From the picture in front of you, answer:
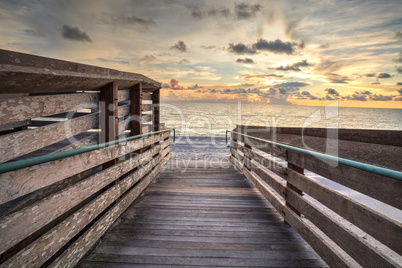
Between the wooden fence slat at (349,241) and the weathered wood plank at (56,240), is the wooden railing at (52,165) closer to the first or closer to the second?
the weathered wood plank at (56,240)

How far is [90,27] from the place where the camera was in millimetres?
9820

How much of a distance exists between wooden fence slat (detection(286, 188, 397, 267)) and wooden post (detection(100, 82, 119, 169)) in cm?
248

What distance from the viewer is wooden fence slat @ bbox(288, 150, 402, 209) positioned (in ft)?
3.98

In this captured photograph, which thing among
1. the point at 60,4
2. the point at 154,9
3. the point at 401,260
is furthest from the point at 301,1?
the point at 401,260

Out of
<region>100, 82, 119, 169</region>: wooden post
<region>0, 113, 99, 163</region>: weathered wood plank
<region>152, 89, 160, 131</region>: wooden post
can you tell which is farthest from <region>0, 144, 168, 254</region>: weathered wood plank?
<region>152, 89, 160, 131</region>: wooden post

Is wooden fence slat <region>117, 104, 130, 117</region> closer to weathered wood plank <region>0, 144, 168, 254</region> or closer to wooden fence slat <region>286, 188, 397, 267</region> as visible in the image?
weathered wood plank <region>0, 144, 168, 254</region>

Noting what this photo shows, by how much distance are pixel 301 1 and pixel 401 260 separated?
40.7 ft

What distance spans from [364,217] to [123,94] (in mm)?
3726

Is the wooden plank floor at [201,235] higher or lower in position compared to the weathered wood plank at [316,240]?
lower

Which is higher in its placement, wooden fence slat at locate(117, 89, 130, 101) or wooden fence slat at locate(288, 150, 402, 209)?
wooden fence slat at locate(117, 89, 130, 101)

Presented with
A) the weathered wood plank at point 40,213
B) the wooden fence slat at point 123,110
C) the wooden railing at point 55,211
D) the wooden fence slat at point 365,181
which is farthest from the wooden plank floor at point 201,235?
the wooden fence slat at point 123,110

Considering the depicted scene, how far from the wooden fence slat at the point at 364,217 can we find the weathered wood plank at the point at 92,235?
7.67 feet

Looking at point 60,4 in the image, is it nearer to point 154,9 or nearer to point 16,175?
point 154,9

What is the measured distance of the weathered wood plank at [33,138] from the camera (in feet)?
4.42
